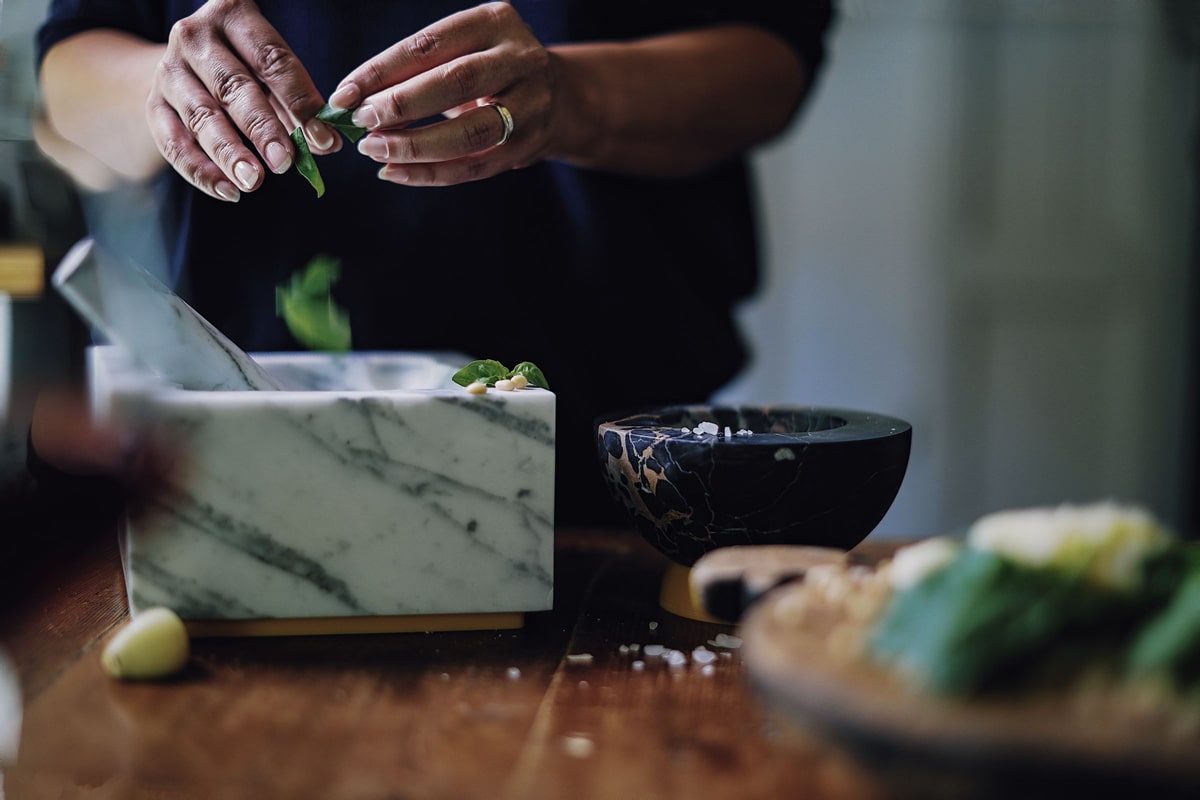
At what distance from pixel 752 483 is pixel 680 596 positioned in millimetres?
144

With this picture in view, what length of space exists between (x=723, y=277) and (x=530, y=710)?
0.88m

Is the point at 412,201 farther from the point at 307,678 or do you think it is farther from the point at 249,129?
the point at 307,678

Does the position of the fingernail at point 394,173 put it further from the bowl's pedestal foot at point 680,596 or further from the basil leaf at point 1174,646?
the basil leaf at point 1174,646

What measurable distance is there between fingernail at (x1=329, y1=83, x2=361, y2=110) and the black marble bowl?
353 millimetres

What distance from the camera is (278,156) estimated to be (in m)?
0.90

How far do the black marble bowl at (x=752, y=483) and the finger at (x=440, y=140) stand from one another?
0.29 m

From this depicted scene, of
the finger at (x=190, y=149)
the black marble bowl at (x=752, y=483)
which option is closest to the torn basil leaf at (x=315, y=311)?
the finger at (x=190, y=149)

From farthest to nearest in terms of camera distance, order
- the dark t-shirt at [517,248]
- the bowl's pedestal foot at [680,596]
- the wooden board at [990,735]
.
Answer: the dark t-shirt at [517,248]
the bowl's pedestal foot at [680,596]
the wooden board at [990,735]

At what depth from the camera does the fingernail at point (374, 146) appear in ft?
3.03

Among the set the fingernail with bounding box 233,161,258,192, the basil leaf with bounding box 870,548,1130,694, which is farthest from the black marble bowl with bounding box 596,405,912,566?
the fingernail with bounding box 233,161,258,192

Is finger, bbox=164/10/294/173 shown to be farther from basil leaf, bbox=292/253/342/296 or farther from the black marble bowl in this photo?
the black marble bowl

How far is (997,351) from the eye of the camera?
2861 mm

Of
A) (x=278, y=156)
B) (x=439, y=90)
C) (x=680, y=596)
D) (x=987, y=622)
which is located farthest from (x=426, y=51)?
(x=987, y=622)

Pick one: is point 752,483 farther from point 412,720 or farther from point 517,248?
point 517,248
